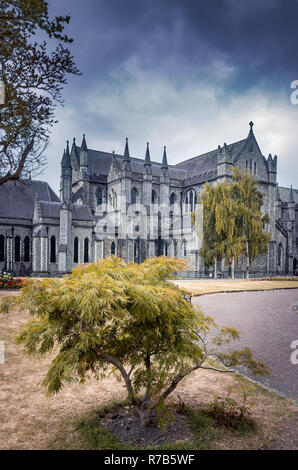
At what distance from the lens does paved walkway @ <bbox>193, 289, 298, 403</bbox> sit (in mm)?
6254

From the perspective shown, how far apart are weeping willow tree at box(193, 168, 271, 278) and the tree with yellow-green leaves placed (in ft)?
98.8

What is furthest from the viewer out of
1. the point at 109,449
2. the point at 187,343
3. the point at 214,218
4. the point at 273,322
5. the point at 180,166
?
the point at 180,166

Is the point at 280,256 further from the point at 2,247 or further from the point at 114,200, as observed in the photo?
the point at 2,247

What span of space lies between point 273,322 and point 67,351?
960 cm

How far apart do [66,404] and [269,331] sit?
23.3 feet

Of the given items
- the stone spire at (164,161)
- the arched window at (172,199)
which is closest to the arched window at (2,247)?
the stone spire at (164,161)

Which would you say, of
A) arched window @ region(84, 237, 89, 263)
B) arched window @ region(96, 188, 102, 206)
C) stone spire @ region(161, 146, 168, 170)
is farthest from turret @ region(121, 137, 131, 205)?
arched window @ region(84, 237, 89, 263)

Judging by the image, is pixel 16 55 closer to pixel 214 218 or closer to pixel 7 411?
pixel 7 411

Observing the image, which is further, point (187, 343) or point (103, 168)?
point (103, 168)

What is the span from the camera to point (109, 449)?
3.86 meters

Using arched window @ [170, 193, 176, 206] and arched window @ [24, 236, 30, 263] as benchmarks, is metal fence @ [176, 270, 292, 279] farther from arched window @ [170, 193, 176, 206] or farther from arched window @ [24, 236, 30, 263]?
arched window @ [24, 236, 30, 263]
